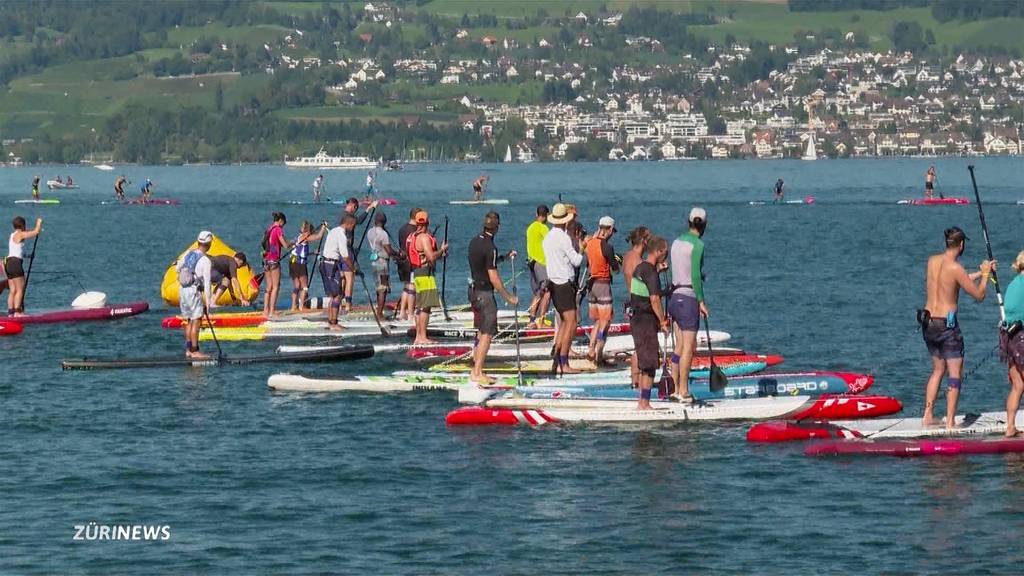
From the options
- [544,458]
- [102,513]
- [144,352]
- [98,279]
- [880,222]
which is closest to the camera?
[102,513]

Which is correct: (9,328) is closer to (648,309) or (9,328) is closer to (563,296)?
(563,296)

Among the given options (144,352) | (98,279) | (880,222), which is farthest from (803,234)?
(144,352)

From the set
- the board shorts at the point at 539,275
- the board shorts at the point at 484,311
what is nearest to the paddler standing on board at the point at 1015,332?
the board shorts at the point at 484,311

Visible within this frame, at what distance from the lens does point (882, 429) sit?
77.3ft

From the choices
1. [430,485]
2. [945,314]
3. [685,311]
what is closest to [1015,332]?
[945,314]

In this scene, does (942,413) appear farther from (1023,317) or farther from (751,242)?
(751,242)

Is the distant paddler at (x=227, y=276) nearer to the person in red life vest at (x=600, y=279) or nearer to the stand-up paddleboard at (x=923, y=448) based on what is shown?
the person in red life vest at (x=600, y=279)

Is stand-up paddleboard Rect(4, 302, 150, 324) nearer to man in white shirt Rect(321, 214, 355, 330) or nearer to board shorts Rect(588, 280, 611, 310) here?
man in white shirt Rect(321, 214, 355, 330)

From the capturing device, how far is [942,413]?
86.1 feet

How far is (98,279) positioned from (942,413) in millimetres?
36490

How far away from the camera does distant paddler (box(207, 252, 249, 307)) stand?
39.1 meters

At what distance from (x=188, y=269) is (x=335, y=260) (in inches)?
207

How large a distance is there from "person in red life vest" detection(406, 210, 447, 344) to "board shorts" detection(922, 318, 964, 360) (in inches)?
408

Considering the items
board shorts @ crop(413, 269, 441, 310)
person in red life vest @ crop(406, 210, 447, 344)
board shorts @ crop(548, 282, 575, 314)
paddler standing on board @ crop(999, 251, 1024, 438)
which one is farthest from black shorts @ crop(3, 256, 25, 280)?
paddler standing on board @ crop(999, 251, 1024, 438)
